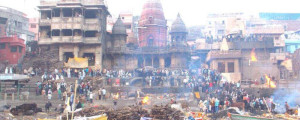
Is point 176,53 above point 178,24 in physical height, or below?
below

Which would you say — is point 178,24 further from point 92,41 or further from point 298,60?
point 298,60

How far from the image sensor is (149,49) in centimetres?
4375

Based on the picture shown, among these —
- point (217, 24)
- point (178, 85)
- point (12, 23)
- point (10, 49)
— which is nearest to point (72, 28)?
point (10, 49)

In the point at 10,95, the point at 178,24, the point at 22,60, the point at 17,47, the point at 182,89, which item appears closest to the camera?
the point at 10,95

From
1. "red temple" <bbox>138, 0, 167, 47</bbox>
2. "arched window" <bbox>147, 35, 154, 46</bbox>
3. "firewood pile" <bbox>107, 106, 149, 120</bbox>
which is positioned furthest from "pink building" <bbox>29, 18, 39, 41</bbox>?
"firewood pile" <bbox>107, 106, 149, 120</bbox>

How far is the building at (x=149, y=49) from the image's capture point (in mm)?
42000

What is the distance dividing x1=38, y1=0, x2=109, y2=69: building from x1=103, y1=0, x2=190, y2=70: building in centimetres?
246

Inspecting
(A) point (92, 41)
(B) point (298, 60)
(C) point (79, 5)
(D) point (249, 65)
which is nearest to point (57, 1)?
(C) point (79, 5)

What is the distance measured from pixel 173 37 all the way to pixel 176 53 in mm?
4612

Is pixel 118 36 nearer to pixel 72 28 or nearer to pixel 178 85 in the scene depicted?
pixel 72 28

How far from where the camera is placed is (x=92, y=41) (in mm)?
40000

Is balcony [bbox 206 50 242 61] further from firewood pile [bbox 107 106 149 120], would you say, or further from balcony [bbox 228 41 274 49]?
firewood pile [bbox 107 106 149 120]

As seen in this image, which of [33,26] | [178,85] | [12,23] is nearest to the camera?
[178,85]

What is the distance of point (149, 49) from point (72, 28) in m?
10.4
